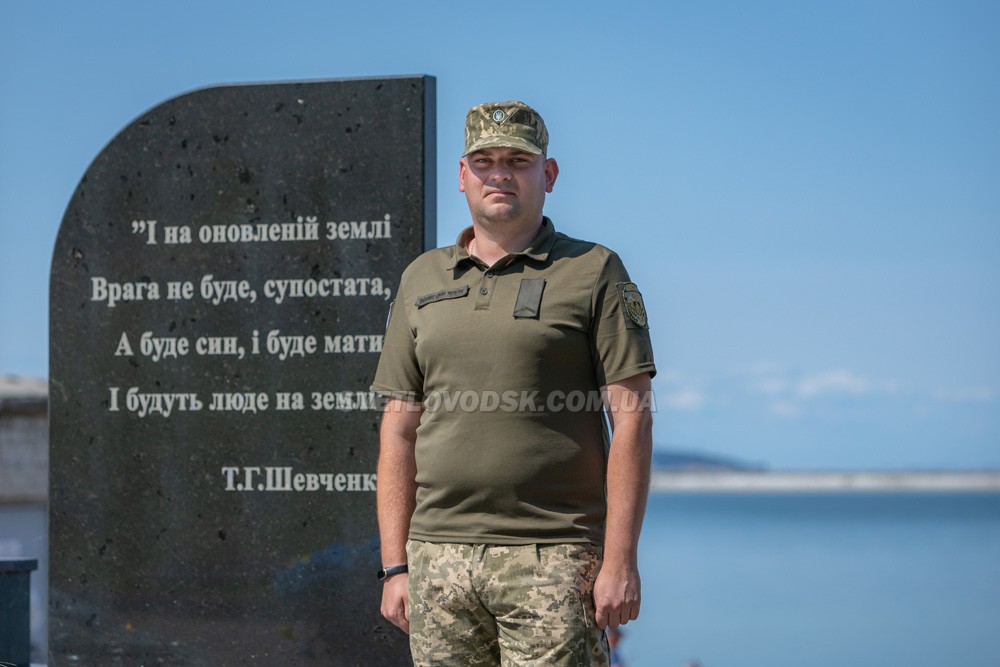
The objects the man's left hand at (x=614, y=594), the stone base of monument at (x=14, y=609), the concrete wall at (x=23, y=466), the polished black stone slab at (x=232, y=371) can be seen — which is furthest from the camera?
the concrete wall at (x=23, y=466)

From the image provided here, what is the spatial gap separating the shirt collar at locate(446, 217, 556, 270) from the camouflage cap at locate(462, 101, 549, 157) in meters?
0.17

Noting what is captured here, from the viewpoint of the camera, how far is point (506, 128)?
2957 mm

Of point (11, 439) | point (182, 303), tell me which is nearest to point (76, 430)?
point (182, 303)

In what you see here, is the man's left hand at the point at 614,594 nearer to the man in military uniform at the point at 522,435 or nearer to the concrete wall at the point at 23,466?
the man in military uniform at the point at 522,435

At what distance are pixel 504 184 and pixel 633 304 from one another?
14.5 inches

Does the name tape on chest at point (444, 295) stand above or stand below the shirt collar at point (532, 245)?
below

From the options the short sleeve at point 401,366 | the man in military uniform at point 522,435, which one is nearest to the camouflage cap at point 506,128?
the man in military uniform at point 522,435

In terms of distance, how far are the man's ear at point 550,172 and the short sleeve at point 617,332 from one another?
10.9 inches

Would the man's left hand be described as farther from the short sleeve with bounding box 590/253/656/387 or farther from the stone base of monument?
the stone base of monument

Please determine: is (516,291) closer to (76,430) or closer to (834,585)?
(76,430)

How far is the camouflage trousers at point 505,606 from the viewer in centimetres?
278

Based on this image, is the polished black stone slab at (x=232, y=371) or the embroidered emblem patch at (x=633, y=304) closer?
the embroidered emblem patch at (x=633, y=304)

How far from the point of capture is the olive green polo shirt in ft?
9.37

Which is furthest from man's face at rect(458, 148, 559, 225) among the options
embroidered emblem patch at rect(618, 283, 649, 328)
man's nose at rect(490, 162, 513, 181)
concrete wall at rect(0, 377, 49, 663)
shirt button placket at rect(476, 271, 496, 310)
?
concrete wall at rect(0, 377, 49, 663)
